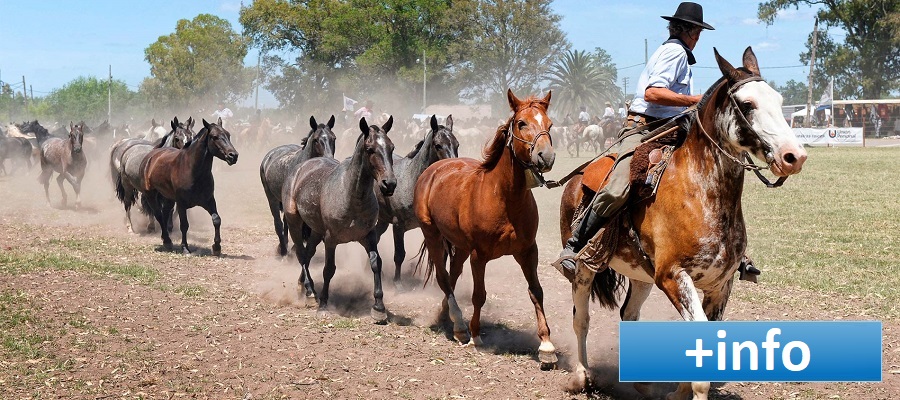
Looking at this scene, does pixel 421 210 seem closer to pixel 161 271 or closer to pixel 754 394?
pixel 754 394

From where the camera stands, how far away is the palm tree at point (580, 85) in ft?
261

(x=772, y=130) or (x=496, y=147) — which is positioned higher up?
(x=772, y=130)

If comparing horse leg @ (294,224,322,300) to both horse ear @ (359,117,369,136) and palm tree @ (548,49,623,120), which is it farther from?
palm tree @ (548,49,623,120)

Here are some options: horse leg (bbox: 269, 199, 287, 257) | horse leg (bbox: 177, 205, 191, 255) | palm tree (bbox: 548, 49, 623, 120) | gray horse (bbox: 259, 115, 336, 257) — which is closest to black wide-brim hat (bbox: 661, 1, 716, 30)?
gray horse (bbox: 259, 115, 336, 257)

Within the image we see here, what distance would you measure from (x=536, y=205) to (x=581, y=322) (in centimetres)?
146

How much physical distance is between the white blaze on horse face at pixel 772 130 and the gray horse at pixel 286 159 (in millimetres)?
7107

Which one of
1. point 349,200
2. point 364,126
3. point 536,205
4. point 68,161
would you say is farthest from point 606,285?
point 68,161

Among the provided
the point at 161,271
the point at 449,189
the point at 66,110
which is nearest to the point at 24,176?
the point at 161,271

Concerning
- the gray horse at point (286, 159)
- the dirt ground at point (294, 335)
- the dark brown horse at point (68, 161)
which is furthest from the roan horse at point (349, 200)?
the dark brown horse at point (68, 161)

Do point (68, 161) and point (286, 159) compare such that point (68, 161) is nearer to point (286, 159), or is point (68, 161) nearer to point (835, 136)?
point (286, 159)

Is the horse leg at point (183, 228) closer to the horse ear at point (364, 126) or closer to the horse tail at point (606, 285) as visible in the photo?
the horse ear at point (364, 126)

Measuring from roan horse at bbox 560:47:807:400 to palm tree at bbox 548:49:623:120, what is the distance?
73095 millimetres

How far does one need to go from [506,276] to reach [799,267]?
3.72 meters

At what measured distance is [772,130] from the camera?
511cm
